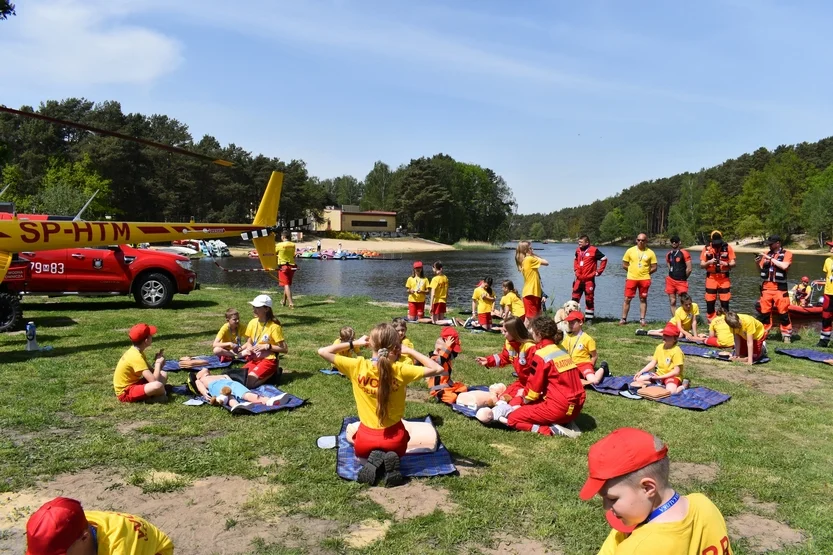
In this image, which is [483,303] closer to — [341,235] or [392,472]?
[392,472]

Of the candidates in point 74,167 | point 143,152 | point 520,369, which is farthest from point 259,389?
point 143,152

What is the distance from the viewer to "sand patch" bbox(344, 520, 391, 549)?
11.5 ft

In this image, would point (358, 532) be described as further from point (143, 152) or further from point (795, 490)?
point (143, 152)

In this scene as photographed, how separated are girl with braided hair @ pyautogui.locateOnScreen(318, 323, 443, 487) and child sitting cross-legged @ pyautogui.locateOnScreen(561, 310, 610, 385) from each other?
3.38 metres

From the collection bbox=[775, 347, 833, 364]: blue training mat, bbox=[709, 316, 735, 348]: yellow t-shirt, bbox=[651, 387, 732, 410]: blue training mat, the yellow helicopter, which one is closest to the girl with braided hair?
bbox=[651, 387, 732, 410]: blue training mat

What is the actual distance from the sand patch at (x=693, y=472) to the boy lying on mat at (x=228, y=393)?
393 cm

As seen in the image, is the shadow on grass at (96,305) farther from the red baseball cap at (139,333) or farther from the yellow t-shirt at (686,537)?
the yellow t-shirt at (686,537)

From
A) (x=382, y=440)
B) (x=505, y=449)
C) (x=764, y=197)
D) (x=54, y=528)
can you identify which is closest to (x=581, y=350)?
(x=505, y=449)

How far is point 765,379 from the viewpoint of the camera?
8.05m

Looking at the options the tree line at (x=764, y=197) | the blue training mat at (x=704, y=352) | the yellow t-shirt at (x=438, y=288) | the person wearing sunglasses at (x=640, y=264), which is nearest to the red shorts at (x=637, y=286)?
the person wearing sunglasses at (x=640, y=264)

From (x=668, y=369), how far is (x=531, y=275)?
3.86m

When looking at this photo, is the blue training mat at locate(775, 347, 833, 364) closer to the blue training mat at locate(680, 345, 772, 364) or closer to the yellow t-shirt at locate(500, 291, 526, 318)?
the blue training mat at locate(680, 345, 772, 364)

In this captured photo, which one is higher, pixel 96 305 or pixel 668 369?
pixel 96 305

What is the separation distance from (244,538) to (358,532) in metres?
0.71
